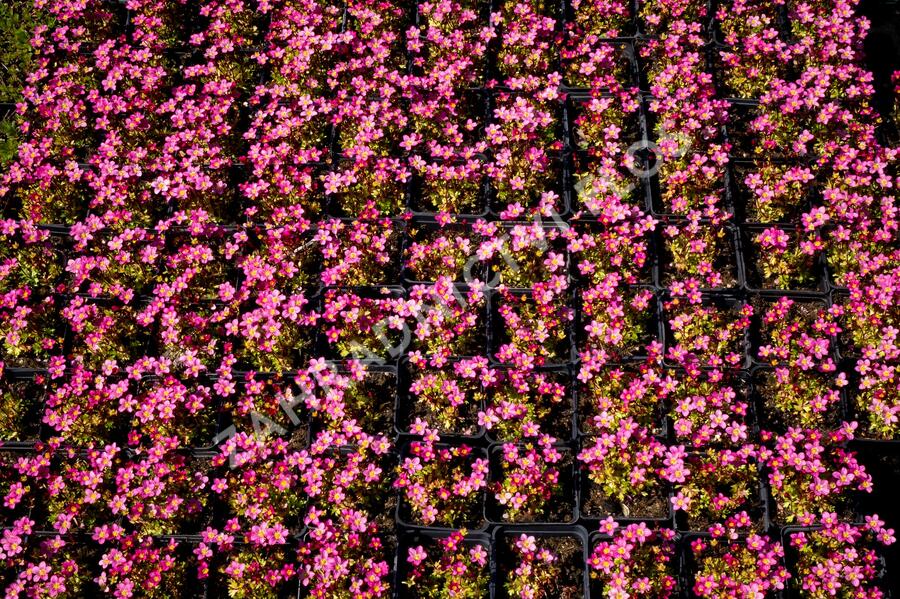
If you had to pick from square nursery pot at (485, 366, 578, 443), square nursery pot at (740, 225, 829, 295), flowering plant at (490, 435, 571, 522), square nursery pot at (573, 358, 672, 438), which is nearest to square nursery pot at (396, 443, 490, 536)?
flowering plant at (490, 435, 571, 522)

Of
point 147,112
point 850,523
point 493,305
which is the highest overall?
point 147,112

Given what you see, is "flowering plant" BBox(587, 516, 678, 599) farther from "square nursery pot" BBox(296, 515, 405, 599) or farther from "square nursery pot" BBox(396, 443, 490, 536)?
"square nursery pot" BBox(296, 515, 405, 599)

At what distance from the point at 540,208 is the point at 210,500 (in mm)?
3728

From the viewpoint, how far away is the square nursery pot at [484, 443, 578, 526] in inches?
219

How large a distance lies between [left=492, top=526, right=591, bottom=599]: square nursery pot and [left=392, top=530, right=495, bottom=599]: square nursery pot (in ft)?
0.22

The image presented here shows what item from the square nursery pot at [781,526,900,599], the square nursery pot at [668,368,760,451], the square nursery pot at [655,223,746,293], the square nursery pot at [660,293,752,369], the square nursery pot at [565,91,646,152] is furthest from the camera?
the square nursery pot at [565,91,646,152]

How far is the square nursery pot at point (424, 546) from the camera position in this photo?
17.7 feet

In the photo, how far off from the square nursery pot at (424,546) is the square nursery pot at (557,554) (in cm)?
7

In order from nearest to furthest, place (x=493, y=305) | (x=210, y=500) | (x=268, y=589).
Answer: (x=268, y=589) < (x=210, y=500) < (x=493, y=305)

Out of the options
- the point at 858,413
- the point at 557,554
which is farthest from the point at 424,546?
the point at 858,413

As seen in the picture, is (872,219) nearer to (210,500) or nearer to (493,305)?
(493,305)

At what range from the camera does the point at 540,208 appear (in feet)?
21.7

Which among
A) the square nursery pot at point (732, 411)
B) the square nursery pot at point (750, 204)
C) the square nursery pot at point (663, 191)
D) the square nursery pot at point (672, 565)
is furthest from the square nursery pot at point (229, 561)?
the square nursery pot at point (750, 204)

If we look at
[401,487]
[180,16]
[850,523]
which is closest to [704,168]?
[850,523]
